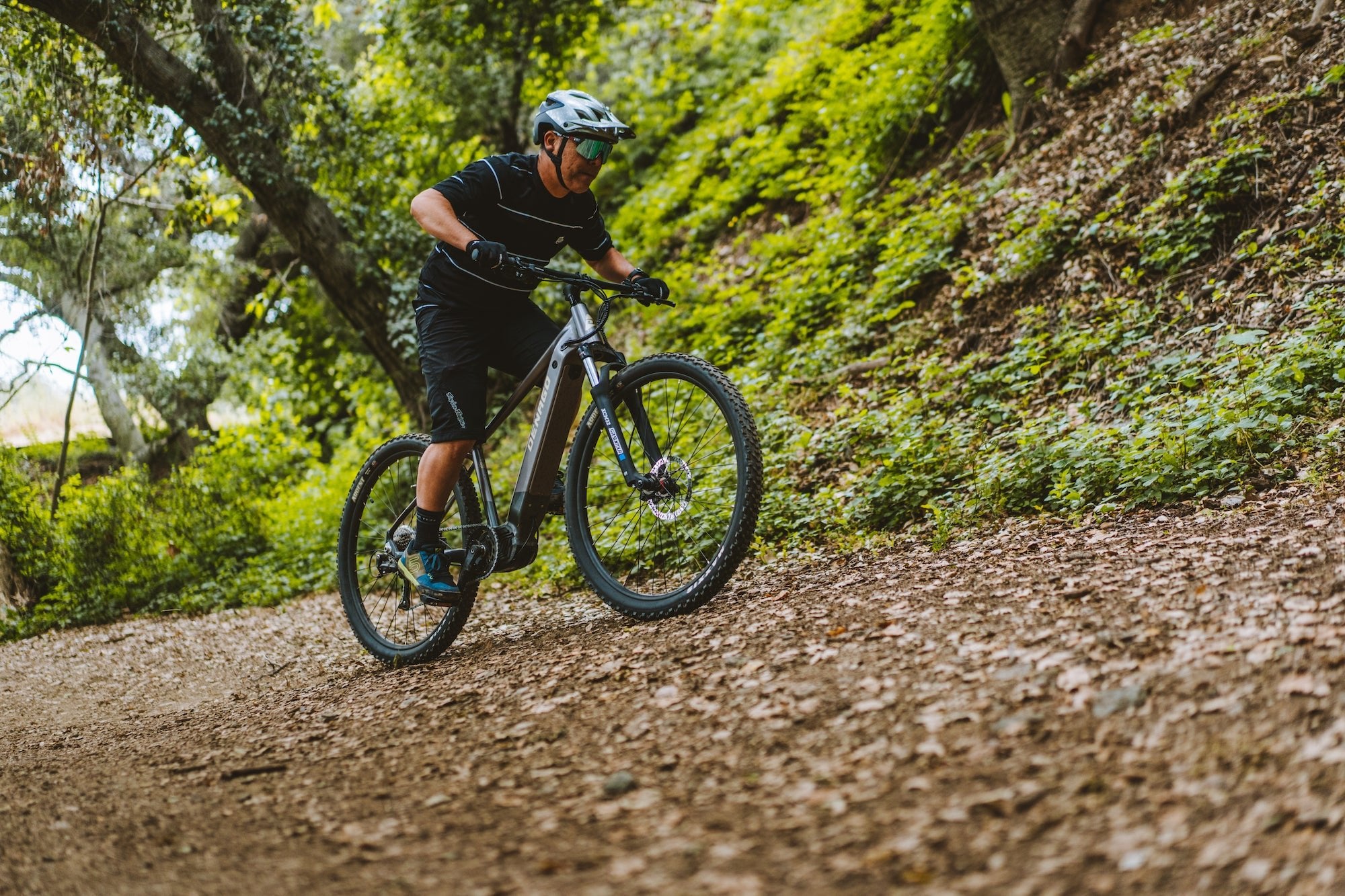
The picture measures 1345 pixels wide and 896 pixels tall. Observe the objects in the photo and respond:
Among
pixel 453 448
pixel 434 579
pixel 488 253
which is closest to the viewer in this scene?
pixel 488 253

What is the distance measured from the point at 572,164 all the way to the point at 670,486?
57.0 inches

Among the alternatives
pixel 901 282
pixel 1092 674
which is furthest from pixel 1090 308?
pixel 1092 674

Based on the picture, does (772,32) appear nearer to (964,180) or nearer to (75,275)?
(964,180)

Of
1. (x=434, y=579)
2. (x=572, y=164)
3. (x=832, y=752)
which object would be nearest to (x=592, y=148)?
(x=572, y=164)

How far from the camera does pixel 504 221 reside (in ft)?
13.4

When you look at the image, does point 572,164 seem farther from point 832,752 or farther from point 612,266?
point 832,752

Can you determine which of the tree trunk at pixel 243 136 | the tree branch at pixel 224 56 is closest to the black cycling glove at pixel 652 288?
the tree trunk at pixel 243 136

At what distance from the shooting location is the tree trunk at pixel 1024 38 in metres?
7.82

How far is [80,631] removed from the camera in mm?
8523

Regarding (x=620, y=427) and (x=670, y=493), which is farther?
(x=620, y=427)

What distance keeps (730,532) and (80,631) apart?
7.54 metres

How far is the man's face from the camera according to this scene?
397 centimetres

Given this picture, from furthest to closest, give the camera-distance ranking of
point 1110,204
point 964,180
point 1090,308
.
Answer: point 964,180 < point 1110,204 < point 1090,308

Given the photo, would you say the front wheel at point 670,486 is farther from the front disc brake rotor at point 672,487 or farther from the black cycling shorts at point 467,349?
the black cycling shorts at point 467,349
